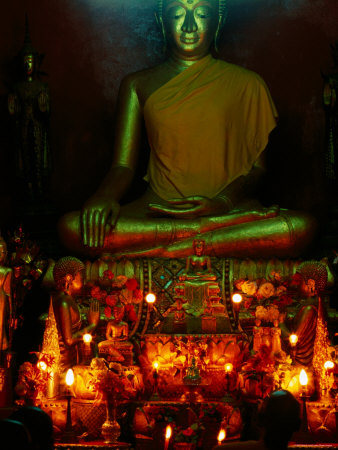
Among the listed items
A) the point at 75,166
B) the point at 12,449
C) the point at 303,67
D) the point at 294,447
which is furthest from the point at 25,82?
the point at 12,449

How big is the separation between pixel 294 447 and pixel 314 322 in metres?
0.92

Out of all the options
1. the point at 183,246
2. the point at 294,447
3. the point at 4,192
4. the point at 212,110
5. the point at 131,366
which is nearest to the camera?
the point at 294,447

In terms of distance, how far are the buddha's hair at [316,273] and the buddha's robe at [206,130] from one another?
4.50 feet

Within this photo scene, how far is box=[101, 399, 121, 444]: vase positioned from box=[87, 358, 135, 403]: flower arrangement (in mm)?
Answer: 45

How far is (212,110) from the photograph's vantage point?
6.92 m

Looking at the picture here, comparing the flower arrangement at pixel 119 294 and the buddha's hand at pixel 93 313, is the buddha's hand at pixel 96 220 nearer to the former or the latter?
the flower arrangement at pixel 119 294

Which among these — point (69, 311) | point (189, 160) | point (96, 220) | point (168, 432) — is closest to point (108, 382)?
point (168, 432)

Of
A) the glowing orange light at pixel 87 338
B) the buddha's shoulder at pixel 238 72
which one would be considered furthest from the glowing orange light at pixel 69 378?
the buddha's shoulder at pixel 238 72

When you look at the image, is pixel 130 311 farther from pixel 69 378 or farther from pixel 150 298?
pixel 69 378

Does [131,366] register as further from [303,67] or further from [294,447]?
[303,67]

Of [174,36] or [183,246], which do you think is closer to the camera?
[183,246]

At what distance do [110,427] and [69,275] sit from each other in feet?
3.36

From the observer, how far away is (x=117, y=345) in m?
5.43

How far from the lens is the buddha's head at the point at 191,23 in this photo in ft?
23.1
